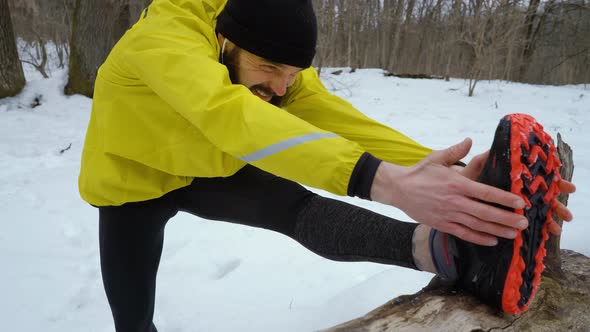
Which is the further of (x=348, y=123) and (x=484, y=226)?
(x=348, y=123)

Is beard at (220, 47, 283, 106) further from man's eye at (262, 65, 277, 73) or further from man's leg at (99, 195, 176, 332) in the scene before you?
man's leg at (99, 195, 176, 332)

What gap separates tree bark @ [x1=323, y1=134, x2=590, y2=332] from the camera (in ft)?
3.16

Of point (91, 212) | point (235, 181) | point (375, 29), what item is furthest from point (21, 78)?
point (375, 29)

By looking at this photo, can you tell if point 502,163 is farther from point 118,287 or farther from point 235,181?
point 118,287

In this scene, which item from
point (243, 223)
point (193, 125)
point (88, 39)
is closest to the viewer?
point (193, 125)

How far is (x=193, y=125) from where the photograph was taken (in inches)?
41.8

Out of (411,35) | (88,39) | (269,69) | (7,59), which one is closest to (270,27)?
(269,69)

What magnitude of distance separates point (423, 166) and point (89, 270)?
2125 mm

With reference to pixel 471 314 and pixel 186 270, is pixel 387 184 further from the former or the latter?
pixel 186 270

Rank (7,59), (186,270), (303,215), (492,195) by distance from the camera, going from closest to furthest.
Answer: (492,195)
(303,215)
(186,270)
(7,59)

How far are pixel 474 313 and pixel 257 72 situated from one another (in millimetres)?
924

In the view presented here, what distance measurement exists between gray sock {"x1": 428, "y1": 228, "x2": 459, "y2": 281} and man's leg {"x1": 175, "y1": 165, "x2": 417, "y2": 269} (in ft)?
0.25

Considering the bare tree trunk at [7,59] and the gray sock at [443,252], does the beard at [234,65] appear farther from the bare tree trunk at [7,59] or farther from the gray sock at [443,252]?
the bare tree trunk at [7,59]

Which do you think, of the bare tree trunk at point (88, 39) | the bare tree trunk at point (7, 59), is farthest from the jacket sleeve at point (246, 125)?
the bare tree trunk at point (88, 39)
